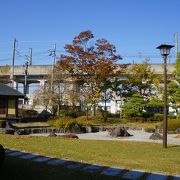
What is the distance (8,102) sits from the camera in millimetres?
31359

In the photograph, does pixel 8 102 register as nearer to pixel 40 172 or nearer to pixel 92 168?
pixel 92 168

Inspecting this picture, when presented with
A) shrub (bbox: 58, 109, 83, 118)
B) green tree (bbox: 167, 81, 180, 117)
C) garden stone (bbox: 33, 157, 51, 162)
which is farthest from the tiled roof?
garden stone (bbox: 33, 157, 51, 162)

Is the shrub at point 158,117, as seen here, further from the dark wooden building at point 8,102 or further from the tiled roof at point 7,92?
the tiled roof at point 7,92

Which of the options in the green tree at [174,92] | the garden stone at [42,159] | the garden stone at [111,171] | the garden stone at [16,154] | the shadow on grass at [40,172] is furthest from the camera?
the green tree at [174,92]

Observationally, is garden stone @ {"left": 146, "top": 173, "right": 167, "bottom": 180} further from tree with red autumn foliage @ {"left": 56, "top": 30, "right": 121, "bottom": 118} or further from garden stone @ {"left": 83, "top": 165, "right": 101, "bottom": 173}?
tree with red autumn foliage @ {"left": 56, "top": 30, "right": 121, "bottom": 118}

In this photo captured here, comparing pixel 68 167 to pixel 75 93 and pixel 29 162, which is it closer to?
pixel 29 162

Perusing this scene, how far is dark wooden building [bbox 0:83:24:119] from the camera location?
30837mm

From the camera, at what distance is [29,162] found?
8477 millimetres

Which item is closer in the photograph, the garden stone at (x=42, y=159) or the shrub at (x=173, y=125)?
the garden stone at (x=42, y=159)

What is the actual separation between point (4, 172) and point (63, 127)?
55.4 ft

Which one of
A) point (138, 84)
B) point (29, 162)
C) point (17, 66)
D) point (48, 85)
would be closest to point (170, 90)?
point (138, 84)

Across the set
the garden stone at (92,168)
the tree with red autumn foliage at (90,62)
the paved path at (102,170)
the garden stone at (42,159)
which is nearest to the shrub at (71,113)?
the tree with red autumn foliage at (90,62)

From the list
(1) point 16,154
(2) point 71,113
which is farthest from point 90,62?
(1) point 16,154

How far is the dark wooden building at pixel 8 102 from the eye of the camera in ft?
101
